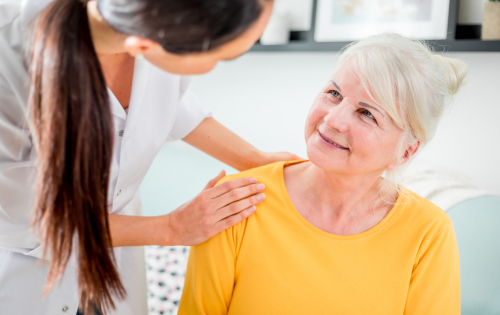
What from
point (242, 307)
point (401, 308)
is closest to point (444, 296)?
point (401, 308)

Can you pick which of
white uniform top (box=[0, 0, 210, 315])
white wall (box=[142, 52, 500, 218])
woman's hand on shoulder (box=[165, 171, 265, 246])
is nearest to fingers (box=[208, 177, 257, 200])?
woman's hand on shoulder (box=[165, 171, 265, 246])

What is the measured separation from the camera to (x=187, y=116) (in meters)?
1.43

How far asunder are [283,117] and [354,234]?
1.20 metres

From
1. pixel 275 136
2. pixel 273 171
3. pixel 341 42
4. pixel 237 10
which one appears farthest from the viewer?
pixel 275 136

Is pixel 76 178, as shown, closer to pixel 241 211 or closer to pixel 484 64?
pixel 241 211

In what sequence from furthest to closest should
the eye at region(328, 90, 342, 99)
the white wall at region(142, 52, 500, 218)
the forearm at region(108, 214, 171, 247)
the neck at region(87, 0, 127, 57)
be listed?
the white wall at region(142, 52, 500, 218) < the eye at region(328, 90, 342, 99) < the forearm at region(108, 214, 171, 247) < the neck at region(87, 0, 127, 57)

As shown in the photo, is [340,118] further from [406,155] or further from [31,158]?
[31,158]

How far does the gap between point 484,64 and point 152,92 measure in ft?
4.51

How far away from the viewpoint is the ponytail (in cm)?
72

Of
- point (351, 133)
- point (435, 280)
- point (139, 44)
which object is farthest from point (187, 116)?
point (435, 280)

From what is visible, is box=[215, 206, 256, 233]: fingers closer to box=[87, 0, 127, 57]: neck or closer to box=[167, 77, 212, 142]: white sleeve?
box=[167, 77, 212, 142]: white sleeve

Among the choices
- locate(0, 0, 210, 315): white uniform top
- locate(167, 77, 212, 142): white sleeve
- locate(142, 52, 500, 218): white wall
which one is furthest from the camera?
locate(142, 52, 500, 218): white wall

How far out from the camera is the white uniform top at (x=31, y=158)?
2.90ft

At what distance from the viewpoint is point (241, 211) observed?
1.23m
